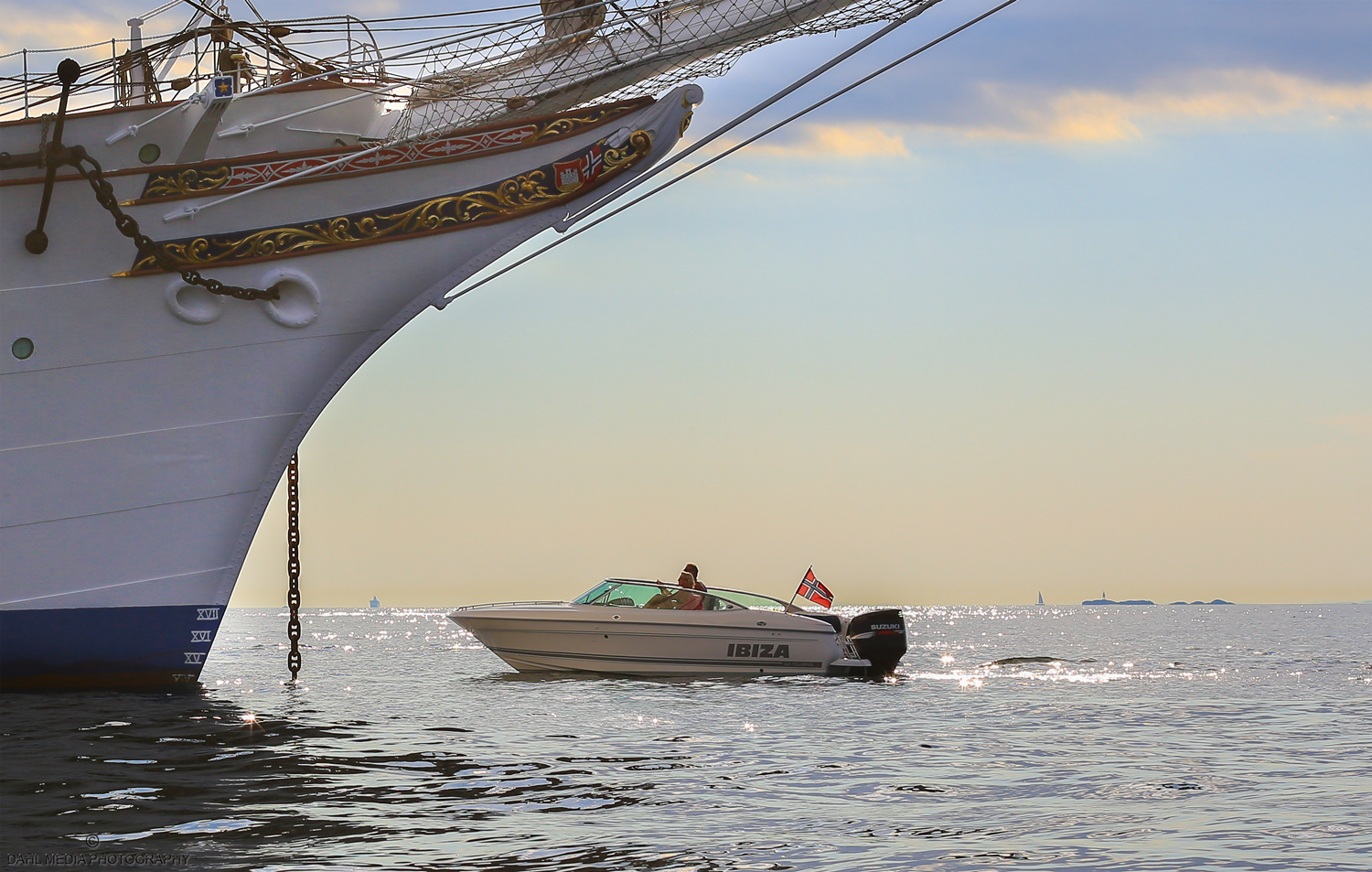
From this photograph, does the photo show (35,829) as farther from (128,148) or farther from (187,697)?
(128,148)

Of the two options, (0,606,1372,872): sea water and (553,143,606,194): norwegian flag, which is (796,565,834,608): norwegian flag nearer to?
(0,606,1372,872): sea water

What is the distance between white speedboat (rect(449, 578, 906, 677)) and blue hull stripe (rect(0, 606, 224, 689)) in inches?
346

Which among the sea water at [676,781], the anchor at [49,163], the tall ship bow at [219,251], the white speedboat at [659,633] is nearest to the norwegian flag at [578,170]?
the tall ship bow at [219,251]

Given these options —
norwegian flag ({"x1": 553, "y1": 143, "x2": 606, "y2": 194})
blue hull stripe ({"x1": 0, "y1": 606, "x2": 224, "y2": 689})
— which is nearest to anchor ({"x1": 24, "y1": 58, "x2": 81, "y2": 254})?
blue hull stripe ({"x1": 0, "y1": 606, "x2": 224, "y2": 689})

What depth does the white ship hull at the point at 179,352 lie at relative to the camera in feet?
56.6

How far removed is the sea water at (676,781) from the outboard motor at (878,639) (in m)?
3.81

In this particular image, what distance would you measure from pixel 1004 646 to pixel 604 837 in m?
57.8

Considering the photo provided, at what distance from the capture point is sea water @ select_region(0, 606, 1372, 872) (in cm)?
945

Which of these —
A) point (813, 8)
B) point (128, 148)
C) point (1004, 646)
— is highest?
point (813, 8)

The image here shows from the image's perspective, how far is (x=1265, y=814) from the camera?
11.7 m

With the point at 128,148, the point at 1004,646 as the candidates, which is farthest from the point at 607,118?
the point at 1004,646

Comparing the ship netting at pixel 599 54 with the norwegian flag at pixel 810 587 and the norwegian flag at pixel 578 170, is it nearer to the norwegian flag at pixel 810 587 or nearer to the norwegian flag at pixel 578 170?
the norwegian flag at pixel 578 170

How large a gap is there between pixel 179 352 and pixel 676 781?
30.8ft

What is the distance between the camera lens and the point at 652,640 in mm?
25469
